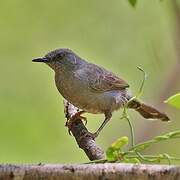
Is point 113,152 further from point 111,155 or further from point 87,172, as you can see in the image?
point 87,172

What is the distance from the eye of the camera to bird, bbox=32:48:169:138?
3752 millimetres

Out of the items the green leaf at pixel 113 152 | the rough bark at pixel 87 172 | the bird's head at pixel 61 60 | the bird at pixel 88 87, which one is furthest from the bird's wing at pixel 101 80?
the rough bark at pixel 87 172

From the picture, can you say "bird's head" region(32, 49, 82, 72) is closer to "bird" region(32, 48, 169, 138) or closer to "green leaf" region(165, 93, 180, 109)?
"bird" region(32, 48, 169, 138)

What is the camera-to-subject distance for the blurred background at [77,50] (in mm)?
4875

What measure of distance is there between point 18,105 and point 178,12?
86.8 inches

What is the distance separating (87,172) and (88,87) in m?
2.47

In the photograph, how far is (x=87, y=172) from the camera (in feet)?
4.63

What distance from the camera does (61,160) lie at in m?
5.30

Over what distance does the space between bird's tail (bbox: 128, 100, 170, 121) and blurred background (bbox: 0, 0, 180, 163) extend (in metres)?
0.60

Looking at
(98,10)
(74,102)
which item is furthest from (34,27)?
(74,102)

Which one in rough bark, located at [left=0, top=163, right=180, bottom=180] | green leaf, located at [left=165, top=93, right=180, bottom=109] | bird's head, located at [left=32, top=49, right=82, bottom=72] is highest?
bird's head, located at [left=32, top=49, right=82, bottom=72]

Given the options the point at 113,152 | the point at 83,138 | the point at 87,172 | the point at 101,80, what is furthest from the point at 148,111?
the point at 87,172

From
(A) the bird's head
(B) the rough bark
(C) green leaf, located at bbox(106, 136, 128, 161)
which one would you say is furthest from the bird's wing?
(B) the rough bark

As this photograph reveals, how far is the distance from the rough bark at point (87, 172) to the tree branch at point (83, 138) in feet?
3.11
